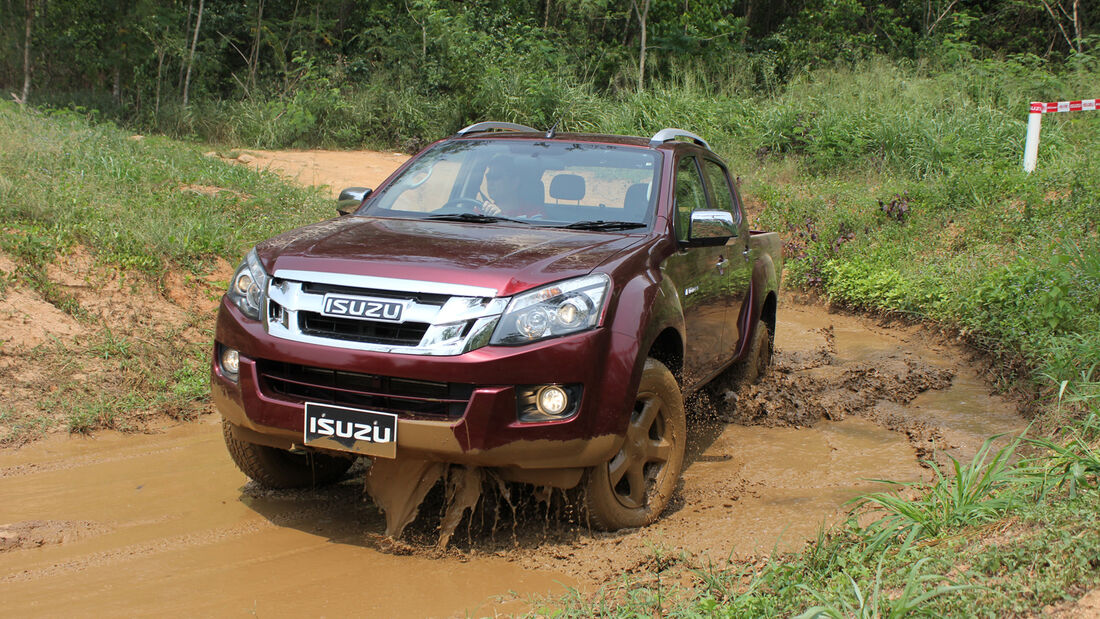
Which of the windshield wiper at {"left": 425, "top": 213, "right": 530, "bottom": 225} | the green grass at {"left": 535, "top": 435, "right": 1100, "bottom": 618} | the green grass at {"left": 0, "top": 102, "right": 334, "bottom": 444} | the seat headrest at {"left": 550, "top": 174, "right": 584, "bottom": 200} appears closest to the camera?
the green grass at {"left": 535, "top": 435, "right": 1100, "bottom": 618}

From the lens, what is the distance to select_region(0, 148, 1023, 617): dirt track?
3402mm

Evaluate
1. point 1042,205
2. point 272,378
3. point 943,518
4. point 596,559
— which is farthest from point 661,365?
point 1042,205

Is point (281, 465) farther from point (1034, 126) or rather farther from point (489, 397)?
point (1034, 126)

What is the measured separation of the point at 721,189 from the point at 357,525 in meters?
3.09

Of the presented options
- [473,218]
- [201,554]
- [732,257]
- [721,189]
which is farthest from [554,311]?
[721,189]

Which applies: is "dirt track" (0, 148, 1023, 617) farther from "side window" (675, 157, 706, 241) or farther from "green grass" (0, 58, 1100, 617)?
"side window" (675, 157, 706, 241)

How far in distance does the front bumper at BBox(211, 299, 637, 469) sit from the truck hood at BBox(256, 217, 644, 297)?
278 mm

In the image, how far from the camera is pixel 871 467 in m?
5.14

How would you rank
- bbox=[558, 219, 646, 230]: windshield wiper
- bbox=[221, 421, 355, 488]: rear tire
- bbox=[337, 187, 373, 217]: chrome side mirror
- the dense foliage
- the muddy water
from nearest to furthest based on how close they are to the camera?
the muddy water, bbox=[221, 421, 355, 488]: rear tire, bbox=[558, 219, 646, 230]: windshield wiper, bbox=[337, 187, 373, 217]: chrome side mirror, the dense foliage

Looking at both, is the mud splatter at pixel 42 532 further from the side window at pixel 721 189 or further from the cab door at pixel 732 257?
the side window at pixel 721 189

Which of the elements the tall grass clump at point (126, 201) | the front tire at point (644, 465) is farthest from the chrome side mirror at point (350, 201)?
the tall grass clump at point (126, 201)

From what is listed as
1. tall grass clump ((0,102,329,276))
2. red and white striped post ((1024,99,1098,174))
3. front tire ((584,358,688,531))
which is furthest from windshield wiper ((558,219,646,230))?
red and white striped post ((1024,99,1098,174))

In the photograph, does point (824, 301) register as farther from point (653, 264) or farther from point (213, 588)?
point (213, 588)

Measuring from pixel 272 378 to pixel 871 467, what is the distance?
10.6 ft
